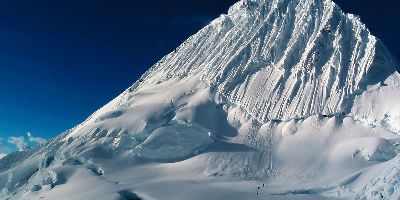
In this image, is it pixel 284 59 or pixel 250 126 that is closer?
pixel 250 126

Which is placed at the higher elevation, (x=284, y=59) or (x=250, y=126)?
(x=284, y=59)

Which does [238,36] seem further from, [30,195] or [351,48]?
[30,195]

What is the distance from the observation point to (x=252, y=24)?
106062mm

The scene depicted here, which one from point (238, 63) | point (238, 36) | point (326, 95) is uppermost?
point (238, 36)

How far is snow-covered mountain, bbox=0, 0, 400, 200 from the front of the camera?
228 feet

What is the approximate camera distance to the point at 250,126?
83875 millimetres

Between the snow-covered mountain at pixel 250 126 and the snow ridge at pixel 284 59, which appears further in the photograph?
the snow ridge at pixel 284 59

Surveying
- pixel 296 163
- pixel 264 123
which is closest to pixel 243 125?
pixel 264 123

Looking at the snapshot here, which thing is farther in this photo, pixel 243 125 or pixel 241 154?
pixel 243 125

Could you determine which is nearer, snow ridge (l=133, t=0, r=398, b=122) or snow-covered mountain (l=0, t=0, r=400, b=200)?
snow-covered mountain (l=0, t=0, r=400, b=200)

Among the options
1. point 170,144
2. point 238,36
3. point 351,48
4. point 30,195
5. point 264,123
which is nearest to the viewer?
point 30,195

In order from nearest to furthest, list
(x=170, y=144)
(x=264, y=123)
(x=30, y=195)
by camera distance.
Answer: (x=30, y=195) → (x=170, y=144) → (x=264, y=123)

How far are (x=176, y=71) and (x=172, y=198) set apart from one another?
135 ft

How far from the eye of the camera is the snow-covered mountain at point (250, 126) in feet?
228
